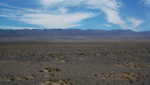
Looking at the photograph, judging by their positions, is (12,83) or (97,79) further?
(97,79)

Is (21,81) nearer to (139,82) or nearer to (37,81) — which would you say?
(37,81)

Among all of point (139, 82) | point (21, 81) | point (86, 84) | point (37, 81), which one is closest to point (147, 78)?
point (139, 82)

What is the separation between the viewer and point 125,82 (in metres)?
7.34

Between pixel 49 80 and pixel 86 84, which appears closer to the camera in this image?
pixel 86 84

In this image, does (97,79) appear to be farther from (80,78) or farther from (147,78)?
(147,78)

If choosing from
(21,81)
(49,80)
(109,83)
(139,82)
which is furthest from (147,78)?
(21,81)

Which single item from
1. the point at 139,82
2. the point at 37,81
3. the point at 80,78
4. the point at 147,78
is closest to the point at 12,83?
the point at 37,81

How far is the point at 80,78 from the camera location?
804cm

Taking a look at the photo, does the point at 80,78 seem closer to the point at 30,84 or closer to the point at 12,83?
the point at 30,84

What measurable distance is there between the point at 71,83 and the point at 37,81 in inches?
56.5

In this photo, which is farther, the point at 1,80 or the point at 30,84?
the point at 1,80

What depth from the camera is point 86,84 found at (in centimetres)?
711

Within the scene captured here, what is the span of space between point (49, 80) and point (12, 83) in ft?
4.89

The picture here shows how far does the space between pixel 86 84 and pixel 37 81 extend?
205 cm
